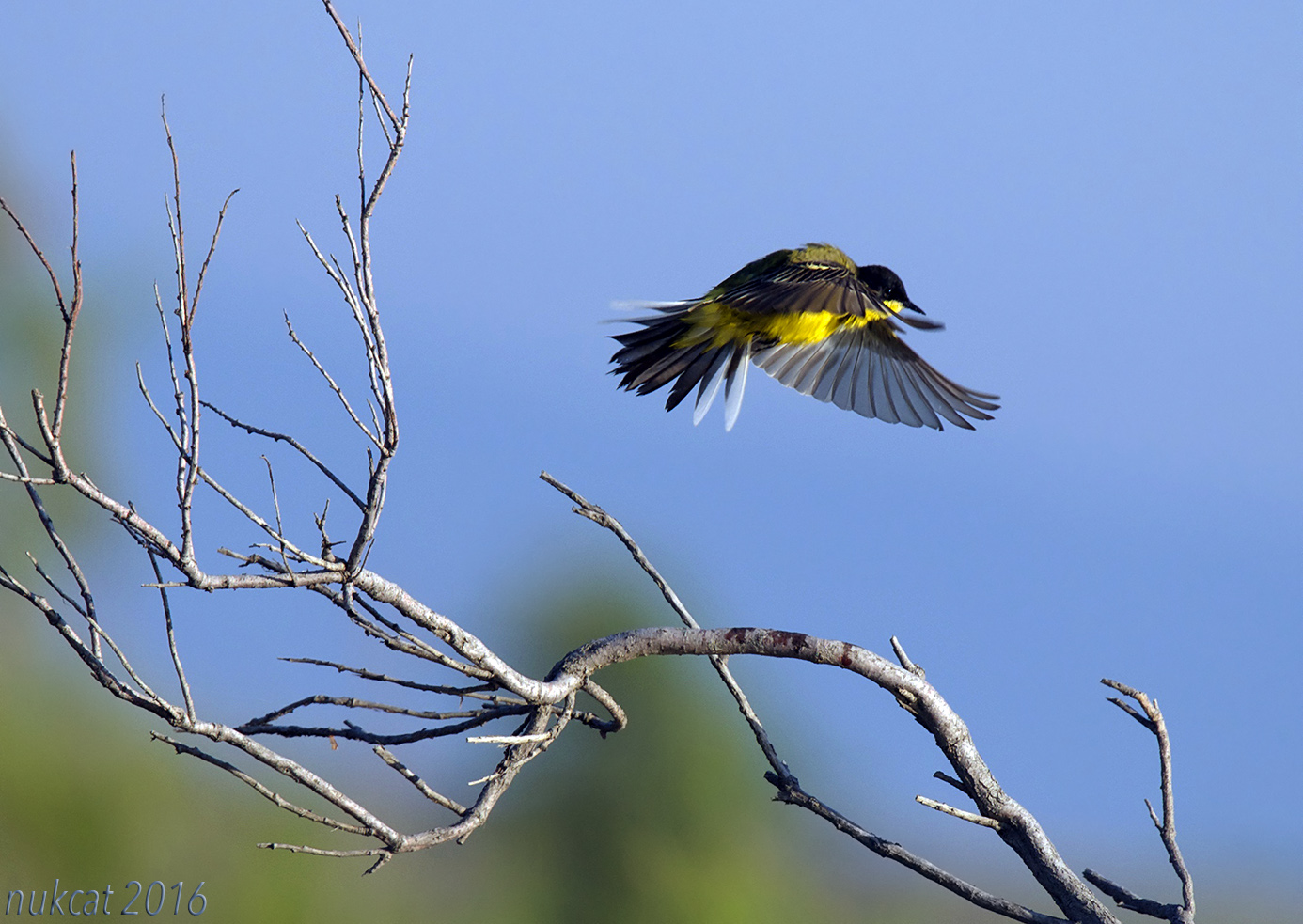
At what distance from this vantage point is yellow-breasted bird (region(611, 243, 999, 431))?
17.4 ft

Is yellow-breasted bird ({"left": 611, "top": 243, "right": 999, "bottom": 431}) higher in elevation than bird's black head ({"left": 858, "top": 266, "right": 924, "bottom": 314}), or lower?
lower

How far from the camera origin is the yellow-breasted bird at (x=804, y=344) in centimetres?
529

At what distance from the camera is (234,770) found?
272 cm

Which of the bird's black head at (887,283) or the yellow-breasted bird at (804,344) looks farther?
the bird's black head at (887,283)

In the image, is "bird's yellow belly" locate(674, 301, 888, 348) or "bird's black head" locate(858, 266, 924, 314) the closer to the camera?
"bird's yellow belly" locate(674, 301, 888, 348)

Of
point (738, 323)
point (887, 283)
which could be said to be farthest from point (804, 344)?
point (738, 323)

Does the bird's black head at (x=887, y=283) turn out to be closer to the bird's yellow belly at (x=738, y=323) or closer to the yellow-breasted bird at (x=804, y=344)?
the yellow-breasted bird at (x=804, y=344)

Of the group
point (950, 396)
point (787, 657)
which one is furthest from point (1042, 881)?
point (950, 396)

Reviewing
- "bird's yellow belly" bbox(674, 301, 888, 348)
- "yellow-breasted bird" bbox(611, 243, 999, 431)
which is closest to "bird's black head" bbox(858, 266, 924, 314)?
"yellow-breasted bird" bbox(611, 243, 999, 431)

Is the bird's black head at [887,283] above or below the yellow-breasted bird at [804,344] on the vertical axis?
above

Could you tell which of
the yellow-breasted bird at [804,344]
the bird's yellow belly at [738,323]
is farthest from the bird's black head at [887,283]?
the bird's yellow belly at [738,323]

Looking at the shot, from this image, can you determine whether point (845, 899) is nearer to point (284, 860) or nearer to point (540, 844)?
point (540, 844)

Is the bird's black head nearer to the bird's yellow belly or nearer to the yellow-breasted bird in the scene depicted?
A: the yellow-breasted bird

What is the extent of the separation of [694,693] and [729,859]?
233 centimetres
